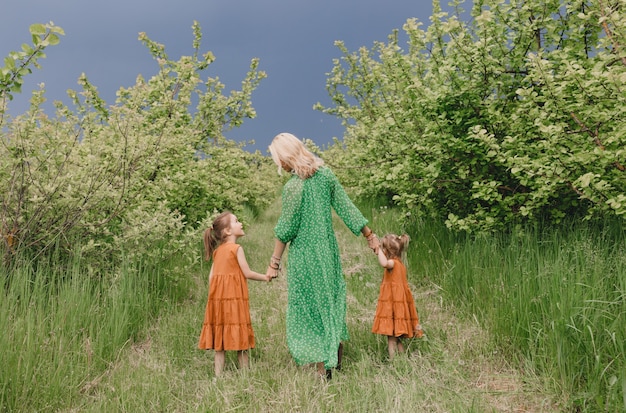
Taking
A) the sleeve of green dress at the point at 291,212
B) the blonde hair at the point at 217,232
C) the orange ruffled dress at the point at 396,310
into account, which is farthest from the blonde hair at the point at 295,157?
the orange ruffled dress at the point at 396,310

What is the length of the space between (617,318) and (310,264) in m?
2.51

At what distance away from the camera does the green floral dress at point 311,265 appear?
16.0ft

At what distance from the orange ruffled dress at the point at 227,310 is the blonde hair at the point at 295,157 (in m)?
0.95

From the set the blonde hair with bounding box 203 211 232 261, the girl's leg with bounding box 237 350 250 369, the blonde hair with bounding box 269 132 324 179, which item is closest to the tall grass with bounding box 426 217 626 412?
the blonde hair with bounding box 269 132 324 179

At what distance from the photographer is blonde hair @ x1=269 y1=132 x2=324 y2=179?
4.91 metres

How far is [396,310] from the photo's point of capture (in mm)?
5086

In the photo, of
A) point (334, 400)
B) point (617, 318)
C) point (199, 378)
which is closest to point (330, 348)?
point (334, 400)

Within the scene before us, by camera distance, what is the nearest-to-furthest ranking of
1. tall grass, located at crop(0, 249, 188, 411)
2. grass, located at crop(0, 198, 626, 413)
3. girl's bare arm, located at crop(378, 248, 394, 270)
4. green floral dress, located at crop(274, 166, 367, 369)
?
grass, located at crop(0, 198, 626, 413), tall grass, located at crop(0, 249, 188, 411), green floral dress, located at crop(274, 166, 367, 369), girl's bare arm, located at crop(378, 248, 394, 270)

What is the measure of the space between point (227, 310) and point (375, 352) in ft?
4.98

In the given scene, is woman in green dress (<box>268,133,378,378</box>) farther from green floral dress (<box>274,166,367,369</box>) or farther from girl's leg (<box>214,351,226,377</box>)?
girl's leg (<box>214,351,226,377</box>)

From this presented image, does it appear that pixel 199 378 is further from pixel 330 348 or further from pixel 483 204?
pixel 483 204

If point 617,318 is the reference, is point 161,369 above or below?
below

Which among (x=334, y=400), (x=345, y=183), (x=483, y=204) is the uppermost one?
(x=345, y=183)

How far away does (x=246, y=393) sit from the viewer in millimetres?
4262
